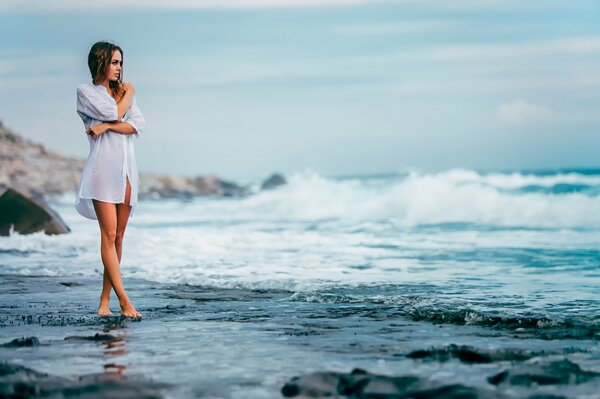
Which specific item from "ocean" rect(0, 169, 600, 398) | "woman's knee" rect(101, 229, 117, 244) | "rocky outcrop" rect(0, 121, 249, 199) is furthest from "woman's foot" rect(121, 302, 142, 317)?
"rocky outcrop" rect(0, 121, 249, 199)

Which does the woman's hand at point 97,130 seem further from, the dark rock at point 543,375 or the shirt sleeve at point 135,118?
the dark rock at point 543,375

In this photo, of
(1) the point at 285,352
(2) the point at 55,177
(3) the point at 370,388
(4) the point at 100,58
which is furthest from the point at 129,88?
(2) the point at 55,177

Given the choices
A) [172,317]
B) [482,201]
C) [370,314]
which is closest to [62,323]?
[172,317]

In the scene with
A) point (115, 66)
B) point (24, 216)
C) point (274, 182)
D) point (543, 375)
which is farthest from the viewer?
point (274, 182)

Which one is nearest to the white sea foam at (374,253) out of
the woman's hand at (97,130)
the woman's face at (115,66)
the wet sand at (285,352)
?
the wet sand at (285,352)

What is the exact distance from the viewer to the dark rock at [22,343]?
5688 mm

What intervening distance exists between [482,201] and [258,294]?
674 inches

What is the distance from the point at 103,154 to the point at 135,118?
1.20 feet

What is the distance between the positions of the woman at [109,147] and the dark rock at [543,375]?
3.22 metres

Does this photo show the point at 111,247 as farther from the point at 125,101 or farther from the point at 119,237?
the point at 125,101

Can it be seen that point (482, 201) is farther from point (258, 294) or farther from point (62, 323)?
point (62, 323)

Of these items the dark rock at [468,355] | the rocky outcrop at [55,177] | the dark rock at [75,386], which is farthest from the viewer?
the rocky outcrop at [55,177]

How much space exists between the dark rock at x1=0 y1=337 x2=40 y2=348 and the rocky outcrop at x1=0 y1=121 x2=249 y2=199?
46772 mm

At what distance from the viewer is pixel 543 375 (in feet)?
15.0
